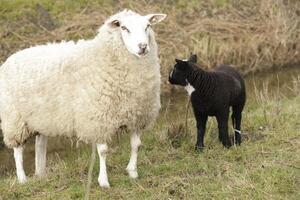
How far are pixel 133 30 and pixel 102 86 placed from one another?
0.75 metres

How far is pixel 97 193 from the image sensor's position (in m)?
6.71

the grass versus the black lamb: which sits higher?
the black lamb

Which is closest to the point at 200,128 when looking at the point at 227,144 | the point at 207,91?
the point at 227,144

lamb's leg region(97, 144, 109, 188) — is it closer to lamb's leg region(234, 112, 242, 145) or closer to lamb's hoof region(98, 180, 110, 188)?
lamb's hoof region(98, 180, 110, 188)

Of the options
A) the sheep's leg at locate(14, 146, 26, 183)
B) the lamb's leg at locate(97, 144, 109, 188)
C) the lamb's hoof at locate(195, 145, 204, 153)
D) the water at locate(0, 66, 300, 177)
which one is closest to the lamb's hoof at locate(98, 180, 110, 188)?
the lamb's leg at locate(97, 144, 109, 188)

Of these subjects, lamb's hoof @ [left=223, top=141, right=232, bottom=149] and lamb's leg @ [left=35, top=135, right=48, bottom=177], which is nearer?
lamb's hoof @ [left=223, top=141, right=232, bottom=149]

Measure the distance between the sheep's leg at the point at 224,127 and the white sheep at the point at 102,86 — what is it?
107 centimetres

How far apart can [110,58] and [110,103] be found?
21.7 inches

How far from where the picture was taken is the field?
664 cm

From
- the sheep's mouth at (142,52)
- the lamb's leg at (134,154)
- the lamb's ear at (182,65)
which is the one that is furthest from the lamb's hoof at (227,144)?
the sheep's mouth at (142,52)

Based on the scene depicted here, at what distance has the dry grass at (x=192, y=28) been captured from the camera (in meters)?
15.2

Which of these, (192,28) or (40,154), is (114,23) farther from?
(192,28)

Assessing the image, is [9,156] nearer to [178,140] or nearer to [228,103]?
[178,140]

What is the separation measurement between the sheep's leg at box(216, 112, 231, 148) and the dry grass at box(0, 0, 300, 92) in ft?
20.7
